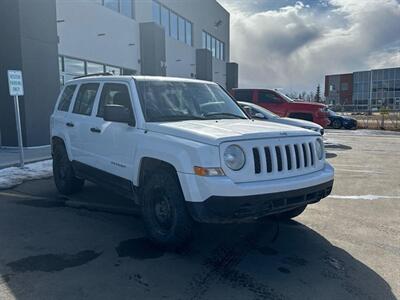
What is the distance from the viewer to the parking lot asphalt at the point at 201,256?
3.41 metres

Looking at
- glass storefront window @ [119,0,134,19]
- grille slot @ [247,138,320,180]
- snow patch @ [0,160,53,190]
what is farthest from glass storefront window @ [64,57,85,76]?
grille slot @ [247,138,320,180]

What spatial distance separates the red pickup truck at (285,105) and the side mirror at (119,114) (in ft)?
34.5

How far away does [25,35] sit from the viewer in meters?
11.6

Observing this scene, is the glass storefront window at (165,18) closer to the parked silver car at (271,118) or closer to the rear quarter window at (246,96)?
the rear quarter window at (246,96)

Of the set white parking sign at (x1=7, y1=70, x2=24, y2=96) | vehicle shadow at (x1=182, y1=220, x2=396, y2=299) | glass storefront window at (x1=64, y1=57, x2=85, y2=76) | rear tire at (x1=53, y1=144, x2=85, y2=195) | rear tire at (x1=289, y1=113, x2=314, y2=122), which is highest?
glass storefront window at (x1=64, y1=57, x2=85, y2=76)

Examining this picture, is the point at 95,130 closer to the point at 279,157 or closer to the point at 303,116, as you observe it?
the point at 279,157

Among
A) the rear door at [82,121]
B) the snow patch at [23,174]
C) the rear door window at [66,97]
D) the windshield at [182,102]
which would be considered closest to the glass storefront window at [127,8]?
the snow patch at [23,174]

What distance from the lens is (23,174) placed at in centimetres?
833

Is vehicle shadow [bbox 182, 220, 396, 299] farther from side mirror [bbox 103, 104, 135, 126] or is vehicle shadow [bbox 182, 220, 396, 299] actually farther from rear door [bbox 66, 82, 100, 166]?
rear door [bbox 66, 82, 100, 166]

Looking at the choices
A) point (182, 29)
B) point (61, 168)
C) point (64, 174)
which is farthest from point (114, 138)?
point (182, 29)

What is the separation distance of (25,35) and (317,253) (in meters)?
10.9

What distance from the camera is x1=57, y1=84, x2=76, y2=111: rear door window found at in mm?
6547

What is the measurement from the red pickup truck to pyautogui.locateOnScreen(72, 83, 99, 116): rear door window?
9.59m

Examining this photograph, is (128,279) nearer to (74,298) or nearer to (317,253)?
(74,298)
